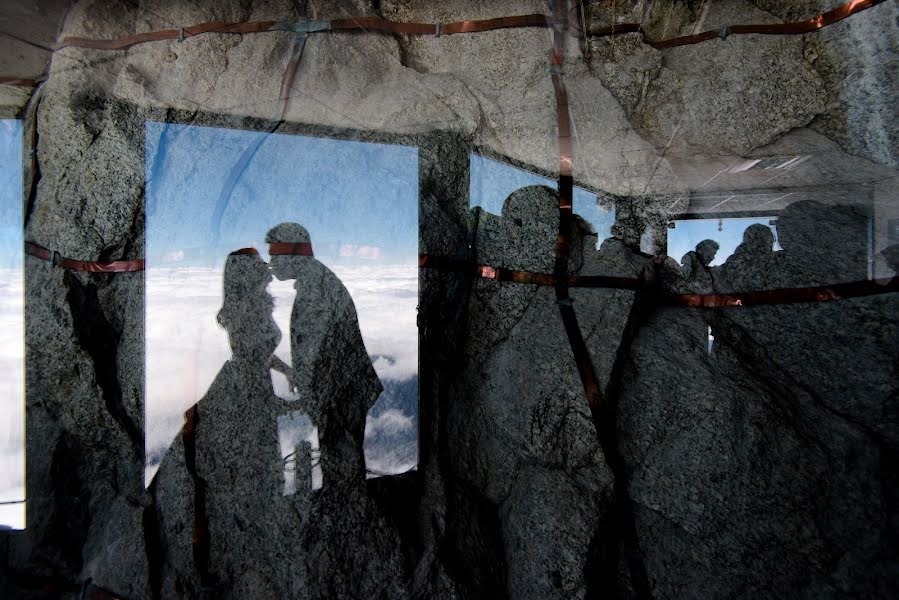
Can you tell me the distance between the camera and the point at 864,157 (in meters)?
2.25

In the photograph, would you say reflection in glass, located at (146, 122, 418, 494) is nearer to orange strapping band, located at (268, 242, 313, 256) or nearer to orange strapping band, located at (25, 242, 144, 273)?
orange strapping band, located at (268, 242, 313, 256)

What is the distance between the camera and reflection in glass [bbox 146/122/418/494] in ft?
7.25

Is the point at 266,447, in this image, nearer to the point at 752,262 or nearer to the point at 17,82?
the point at 17,82

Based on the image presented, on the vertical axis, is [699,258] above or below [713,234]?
below

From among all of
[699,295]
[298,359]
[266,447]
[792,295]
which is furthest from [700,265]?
[266,447]

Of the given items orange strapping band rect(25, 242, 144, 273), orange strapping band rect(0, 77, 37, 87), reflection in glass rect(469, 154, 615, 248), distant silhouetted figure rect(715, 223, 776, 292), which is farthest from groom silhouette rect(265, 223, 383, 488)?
distant silhouetted figure rect(715, 223, 776, 292)

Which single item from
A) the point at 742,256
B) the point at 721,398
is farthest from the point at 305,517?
the point at 742,256

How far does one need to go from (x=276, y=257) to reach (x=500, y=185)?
1360 mm

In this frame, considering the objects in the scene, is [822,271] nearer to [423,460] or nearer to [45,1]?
[423,460]

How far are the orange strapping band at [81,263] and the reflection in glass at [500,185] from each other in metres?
1.97

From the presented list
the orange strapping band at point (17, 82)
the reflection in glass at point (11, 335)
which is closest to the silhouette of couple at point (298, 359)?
the reflection in glass at point (11, 335)

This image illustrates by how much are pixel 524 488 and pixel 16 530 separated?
2.76 m

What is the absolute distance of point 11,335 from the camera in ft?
7.33

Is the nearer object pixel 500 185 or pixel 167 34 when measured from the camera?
pixel 167 34
